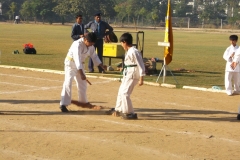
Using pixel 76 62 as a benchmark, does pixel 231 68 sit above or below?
below

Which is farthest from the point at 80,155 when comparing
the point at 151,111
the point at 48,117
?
the point at 151,111

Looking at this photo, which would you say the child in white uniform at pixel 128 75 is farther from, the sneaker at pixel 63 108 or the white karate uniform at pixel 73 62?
the sneaker at pixel 63 108

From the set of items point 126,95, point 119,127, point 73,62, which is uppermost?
point 73,62

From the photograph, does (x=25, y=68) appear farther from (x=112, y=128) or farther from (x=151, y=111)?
(x=112, y=128)

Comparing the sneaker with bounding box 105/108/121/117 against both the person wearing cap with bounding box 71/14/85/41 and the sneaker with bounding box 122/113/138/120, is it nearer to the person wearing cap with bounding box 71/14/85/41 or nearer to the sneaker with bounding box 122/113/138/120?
the sneaker with bounding box 122/113/138/120

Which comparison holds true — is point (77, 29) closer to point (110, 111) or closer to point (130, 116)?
point (110, 111)

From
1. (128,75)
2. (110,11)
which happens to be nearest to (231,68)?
(128,75)

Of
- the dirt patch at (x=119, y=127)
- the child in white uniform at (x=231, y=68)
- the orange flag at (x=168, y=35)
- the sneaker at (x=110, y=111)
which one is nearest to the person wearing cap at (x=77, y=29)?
the orange flag at (x=168, y=35)

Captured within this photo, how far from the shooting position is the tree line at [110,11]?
102 meters

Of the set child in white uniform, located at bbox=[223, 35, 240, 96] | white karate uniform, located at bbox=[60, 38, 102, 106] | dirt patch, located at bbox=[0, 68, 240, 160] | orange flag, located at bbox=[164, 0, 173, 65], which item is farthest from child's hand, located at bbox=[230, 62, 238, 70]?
white karate uniform, located at bbox=[60, 38, 102, 106]

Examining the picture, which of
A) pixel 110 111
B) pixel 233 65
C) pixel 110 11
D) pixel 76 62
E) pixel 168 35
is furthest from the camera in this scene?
pixel 110 11

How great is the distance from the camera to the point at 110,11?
103250mm

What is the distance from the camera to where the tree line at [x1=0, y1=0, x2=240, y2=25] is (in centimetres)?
10244

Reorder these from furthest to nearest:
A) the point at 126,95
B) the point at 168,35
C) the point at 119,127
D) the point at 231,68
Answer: the point at 168,35 < the point at 231,68 < the point at 126,95 < the point at 119,127
